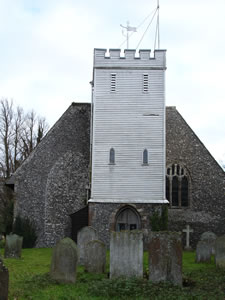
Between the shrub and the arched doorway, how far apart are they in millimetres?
5127

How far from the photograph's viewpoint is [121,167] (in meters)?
21.5

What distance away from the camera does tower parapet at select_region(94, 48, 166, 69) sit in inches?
880

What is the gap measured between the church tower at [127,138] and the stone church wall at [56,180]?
364 cm

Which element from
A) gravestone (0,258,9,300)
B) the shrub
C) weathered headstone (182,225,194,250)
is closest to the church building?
the shrub

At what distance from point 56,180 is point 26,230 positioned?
3.35 m

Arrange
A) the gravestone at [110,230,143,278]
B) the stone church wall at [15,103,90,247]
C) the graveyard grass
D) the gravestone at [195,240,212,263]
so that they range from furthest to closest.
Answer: the stone church wall at [15,103,90,247] → the gravestone at [195,240,212,263] → the gravestone at [110,230,143,278] → the graveyard grass

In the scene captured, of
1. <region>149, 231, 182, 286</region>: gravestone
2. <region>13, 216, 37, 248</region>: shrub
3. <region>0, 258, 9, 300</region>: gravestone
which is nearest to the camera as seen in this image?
<region>0, 258, 9, 300</region>: gravestone

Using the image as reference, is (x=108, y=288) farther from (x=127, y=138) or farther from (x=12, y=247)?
(x=127, y=138)

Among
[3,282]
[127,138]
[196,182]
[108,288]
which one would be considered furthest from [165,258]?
[196,182]

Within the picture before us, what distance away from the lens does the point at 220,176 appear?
25000mm

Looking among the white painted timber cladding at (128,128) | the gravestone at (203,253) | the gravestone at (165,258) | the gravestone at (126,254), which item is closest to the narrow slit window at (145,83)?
the white painted timber cladding at (128,128)

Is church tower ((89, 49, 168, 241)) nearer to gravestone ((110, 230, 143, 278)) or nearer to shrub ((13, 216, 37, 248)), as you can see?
shrub ((13, 216, 37, 248))

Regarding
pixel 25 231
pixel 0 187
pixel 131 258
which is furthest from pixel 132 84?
pixel 0 187

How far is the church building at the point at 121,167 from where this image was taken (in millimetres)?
21453
